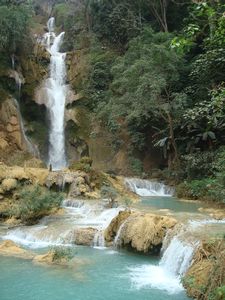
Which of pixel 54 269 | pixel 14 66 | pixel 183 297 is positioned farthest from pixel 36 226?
pixel 14 66

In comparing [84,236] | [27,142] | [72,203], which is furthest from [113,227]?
[27,142]

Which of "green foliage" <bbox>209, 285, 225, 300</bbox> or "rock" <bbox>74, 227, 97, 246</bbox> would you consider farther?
"rock" <bbox>74, 227, 97, 246</bbox>

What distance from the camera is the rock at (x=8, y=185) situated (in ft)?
52.8

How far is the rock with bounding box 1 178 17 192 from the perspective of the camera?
1608 centimetres

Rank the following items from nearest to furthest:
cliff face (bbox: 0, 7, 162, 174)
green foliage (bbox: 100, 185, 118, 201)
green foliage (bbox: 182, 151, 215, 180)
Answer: green foliage (bbox: 100, 185, 118, 201)
green foliage (bbox: 182, 151, 215, 180)
cliff face (bbox: 0, 7, 162, 174)

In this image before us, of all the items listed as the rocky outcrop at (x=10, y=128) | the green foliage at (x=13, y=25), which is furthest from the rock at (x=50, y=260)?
the green foliage at (x=13, y=25)

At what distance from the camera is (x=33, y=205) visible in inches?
541

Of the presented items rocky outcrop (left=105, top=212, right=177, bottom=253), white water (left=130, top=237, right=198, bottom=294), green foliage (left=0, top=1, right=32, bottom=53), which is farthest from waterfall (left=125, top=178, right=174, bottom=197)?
green foliage (left=0, top=1, right=32, bottom=53)

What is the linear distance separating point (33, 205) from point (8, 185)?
2.79 m

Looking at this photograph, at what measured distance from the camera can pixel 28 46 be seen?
28.0 m

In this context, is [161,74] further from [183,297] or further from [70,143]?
[183,297]

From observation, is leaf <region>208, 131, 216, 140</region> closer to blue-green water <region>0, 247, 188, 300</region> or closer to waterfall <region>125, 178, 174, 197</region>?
waterfall <region>125, 178, 174, 197</region>

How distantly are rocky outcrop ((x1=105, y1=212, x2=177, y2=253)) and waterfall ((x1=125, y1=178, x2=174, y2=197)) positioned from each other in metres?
8.26

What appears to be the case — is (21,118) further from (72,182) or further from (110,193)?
(110,193)
